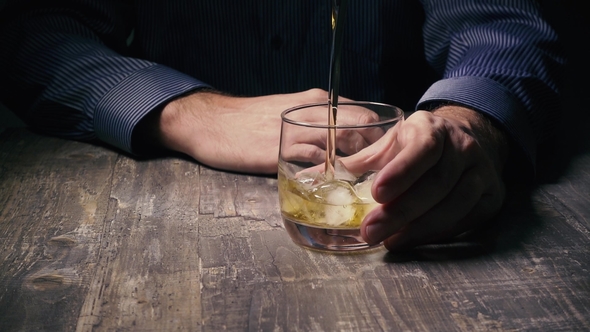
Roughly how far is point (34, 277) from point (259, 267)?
0.28 meters

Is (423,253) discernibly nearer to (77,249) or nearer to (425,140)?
(425,140)

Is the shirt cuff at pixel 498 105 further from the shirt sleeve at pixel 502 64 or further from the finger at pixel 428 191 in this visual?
the finger at pixel 428 191

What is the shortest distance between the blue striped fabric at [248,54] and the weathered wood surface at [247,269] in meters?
0.29

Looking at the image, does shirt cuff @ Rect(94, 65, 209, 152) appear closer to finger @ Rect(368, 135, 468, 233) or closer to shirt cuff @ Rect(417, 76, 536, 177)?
shirt cuff @ Rect(417, 76, 536, 177)

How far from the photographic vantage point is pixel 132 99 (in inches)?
55.3

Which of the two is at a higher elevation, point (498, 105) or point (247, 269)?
point (498, 105)

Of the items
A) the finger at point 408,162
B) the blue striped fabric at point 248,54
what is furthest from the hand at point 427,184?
the blue striped fabric at point 248,54

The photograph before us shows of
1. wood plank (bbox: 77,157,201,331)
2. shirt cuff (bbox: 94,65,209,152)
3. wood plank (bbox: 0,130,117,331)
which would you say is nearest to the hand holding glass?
wood plank (bbox: 77,157,201,331)

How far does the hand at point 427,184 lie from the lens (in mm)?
832

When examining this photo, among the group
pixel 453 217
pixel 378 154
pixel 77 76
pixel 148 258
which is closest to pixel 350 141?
pixel 378 154

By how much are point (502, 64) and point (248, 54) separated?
706mm

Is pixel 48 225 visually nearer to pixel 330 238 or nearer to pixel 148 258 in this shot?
pixel 148 258

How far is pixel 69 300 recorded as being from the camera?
2.48ft

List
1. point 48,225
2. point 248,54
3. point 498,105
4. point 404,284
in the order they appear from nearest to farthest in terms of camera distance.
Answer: point 404,284, point 48,225, point 498,105, point 248,54
